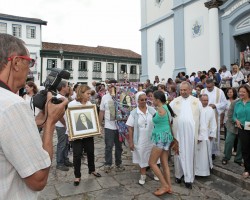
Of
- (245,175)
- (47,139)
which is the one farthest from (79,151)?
(47,139)

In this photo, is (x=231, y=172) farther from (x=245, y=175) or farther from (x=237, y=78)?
(x=237, y=78)

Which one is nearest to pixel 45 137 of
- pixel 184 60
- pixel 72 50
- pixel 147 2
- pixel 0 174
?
pixel 0 174

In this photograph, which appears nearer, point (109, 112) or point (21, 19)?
point (109, 112)

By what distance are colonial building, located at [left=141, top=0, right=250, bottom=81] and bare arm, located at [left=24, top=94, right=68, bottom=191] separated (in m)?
12.4

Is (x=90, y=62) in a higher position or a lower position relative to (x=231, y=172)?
higher

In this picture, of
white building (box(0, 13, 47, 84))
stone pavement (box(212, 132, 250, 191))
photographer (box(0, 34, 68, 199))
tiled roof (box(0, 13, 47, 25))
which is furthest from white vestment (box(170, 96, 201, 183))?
tiled roof (box(0, 13, 47, 25))

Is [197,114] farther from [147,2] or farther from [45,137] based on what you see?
[147,2]

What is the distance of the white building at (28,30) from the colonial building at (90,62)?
3.10 feet

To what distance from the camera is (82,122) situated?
4719 mm

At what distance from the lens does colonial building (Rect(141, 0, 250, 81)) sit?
12.6 meters

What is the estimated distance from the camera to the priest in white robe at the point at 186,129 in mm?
4723

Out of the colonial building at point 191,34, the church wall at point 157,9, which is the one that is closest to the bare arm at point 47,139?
the colonial building at point 191,34

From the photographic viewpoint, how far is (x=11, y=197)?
122 cm

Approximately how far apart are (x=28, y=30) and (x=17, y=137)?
36709 mm
